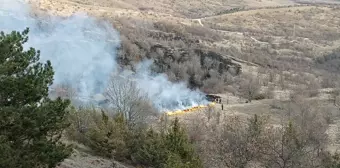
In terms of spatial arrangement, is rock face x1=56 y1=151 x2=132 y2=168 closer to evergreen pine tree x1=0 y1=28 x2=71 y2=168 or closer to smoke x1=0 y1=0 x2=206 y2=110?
evergreen pine tree x1=0 y1=28 x2=71 y2=168

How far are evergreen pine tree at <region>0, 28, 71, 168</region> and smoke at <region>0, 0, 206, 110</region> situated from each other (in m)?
40.0

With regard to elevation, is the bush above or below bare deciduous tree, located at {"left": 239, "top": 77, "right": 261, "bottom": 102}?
above

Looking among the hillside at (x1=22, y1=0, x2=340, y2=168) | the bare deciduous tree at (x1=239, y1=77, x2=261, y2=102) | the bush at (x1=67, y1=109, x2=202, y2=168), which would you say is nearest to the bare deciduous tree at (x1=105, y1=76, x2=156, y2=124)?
the bush at (x1=67, y1=109, x2=202, y2=168)

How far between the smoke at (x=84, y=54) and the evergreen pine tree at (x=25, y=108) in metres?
40.0

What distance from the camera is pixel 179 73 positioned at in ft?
251

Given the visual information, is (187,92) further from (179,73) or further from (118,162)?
(118,162)

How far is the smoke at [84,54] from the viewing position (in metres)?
62.3

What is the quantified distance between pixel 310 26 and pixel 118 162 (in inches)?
3846

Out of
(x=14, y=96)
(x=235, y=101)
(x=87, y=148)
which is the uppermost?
(x=14, y=96)

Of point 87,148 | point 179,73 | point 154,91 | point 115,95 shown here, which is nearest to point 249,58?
point 179,73

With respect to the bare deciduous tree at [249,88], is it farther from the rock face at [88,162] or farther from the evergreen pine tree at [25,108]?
the evergreen pine tree at [25,108]

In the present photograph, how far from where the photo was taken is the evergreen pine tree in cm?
1502

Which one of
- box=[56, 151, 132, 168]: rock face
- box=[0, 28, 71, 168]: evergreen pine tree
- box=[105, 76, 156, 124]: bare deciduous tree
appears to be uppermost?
box=[0, 28, 71, 168]: evergreen pine tree

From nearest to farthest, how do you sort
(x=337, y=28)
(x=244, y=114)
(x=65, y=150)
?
(x=65, y=150), (x=244, y=114), (x=337, y=28)
